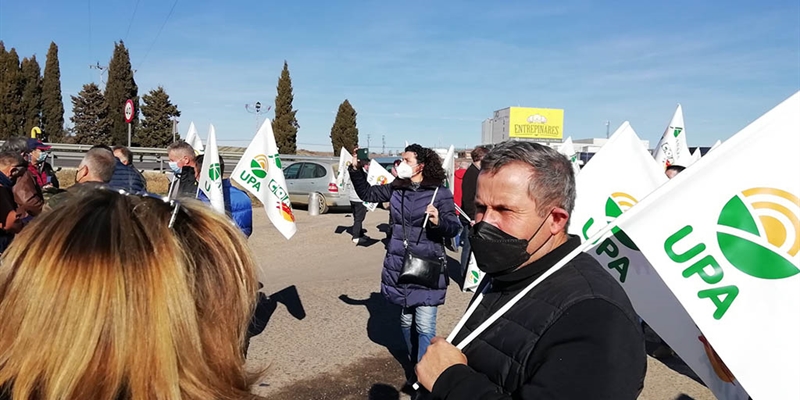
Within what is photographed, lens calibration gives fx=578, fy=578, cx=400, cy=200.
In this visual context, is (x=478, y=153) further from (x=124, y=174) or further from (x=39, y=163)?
(x=39, y=163)

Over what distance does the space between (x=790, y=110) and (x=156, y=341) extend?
6.35 feet

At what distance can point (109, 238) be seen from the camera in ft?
3.67

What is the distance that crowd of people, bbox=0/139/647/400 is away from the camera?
106 cm

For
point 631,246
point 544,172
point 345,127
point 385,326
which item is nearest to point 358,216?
point 385,326

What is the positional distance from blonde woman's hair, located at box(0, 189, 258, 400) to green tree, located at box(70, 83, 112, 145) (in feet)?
139

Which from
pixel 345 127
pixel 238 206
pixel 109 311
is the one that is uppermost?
pixel 345 127

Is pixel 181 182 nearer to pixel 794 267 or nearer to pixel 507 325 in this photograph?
pixel 507 325

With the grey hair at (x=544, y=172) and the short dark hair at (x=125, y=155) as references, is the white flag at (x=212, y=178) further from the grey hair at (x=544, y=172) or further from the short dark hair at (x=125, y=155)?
the grey hair at (x=544, y=172)

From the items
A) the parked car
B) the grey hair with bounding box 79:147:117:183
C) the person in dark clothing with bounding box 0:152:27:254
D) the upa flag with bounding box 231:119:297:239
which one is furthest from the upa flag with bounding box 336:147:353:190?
the person in dark clothing with bounding box 0:152:27:254

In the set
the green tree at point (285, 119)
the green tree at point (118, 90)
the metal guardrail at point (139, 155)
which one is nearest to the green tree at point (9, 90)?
the green tree at point (118, 90)

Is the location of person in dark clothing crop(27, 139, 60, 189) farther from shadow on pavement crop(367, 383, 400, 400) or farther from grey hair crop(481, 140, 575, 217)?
grey hair crop(481, 140, 575, 217)

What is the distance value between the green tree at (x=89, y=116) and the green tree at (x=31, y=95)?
213 centimetres

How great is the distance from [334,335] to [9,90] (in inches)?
1554

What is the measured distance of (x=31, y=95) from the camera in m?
38.0
